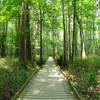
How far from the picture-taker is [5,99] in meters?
5.95

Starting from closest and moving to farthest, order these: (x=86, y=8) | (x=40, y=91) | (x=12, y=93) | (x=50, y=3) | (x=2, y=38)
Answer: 1. (x=12, y=93)
2. (x=40, y=91)
3. (x=86, y=8)
4. (x=50, y=3)
5. (x=2, y=38)

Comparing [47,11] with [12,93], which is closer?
[12,93]

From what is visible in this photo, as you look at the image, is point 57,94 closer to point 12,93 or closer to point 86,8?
point 12,93

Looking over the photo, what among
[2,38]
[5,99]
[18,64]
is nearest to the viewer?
[5,99]

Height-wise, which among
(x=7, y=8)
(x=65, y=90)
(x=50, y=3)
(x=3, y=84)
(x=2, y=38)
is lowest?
(x=65, y=90)

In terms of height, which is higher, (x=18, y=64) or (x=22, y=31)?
(x=22, y=31)

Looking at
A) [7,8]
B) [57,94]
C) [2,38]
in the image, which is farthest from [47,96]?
[2,38]

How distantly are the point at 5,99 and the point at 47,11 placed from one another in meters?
15.6

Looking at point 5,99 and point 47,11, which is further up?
point 47,11

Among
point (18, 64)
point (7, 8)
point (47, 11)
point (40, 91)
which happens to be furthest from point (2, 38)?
point (40, 91)

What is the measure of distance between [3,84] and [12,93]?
56cm

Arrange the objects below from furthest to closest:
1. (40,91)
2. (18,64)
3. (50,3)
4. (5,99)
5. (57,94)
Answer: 1. (50,3)
2. (18,64)
3. (40,91)
4. (57,94)
5. (5,99)

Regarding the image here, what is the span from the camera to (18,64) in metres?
12.7

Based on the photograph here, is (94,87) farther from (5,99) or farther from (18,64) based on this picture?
(18,64)
